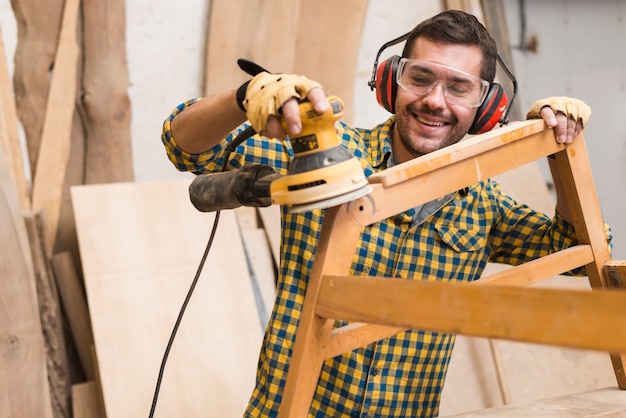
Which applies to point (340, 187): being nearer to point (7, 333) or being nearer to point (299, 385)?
point (299, 385)

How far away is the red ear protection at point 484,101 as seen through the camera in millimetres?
1827

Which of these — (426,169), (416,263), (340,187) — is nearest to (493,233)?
(416,263)

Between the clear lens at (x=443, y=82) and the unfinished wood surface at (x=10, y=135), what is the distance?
171 centimetres

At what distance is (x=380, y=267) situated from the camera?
5.90ft

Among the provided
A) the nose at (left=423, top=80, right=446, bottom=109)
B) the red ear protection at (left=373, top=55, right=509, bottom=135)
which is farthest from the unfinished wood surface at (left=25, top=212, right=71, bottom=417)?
the nose at (left=423, top=80, right=446, bottom=109)

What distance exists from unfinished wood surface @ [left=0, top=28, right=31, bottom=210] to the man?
4.89ft

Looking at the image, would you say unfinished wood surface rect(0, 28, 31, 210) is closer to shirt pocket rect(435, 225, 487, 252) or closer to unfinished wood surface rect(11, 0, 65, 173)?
unfinished wood surface rect(11, 0, 65, 173)

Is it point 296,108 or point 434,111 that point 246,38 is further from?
point 296,108

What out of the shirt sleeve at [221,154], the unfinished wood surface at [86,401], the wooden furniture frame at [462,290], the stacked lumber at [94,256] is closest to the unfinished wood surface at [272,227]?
the stacked lumber at [94,256]

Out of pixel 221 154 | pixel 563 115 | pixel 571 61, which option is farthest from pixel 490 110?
pixel 571 61

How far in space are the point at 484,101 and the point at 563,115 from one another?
0.25 meters

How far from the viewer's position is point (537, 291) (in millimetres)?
883

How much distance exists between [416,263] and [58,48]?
1.90 metres

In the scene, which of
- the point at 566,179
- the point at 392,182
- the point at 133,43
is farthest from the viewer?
the point at 133,43
